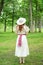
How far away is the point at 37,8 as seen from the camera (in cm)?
4812

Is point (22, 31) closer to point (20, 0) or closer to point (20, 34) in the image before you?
point (20, 34)

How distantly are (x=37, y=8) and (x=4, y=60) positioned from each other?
124 feet

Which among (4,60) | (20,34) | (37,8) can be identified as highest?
(20,34)

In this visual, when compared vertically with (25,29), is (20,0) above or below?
below

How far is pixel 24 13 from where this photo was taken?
49.6 metres

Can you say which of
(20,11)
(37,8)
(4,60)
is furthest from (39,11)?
(4,60)

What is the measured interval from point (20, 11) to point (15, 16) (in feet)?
4.94

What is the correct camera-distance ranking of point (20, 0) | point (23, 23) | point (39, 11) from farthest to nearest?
point (20, 0) < point (39, 11) < point (23, 23)

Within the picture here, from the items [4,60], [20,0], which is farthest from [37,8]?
[4,60]

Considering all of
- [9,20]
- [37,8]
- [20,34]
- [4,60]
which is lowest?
[9,20]

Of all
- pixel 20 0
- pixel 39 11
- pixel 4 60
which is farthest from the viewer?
pixel 20 0

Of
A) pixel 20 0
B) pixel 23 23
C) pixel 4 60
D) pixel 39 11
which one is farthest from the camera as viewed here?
pixel 20 0

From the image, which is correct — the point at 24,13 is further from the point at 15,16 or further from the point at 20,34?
the point at 20,34

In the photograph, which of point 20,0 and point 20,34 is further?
point 20,0
